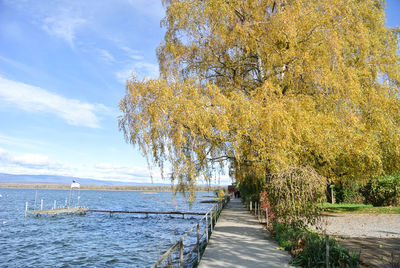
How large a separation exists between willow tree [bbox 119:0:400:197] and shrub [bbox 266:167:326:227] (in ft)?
2.51

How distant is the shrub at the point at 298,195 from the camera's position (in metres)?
9.61

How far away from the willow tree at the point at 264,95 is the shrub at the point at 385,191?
35.1 feet

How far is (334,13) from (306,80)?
3231 millimetres

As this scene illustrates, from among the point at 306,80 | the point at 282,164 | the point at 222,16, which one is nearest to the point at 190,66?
the point at 222,16

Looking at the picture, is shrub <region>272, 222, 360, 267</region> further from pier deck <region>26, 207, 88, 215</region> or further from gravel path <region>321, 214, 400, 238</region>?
pier deck <region>26, 207, 88, 215</region>

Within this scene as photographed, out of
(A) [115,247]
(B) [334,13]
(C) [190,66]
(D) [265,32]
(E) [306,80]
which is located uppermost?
(B) [334,13]

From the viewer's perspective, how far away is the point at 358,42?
13484mm

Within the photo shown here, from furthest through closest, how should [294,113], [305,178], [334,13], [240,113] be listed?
[334,13], [294,113], [240,113], [305,178]

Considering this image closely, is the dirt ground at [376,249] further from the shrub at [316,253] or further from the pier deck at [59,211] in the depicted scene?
the pier deck at [59,211]

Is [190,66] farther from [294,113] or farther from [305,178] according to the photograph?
[305,178]

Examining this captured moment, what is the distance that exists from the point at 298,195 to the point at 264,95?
3833 millimetres

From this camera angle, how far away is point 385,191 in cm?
2517

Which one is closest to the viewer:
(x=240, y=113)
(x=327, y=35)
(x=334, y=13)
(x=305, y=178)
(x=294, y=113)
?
(x=305, y=178)

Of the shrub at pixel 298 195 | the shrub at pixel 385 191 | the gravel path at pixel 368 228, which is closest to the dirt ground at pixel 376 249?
the gravel path at pixel 368 228
